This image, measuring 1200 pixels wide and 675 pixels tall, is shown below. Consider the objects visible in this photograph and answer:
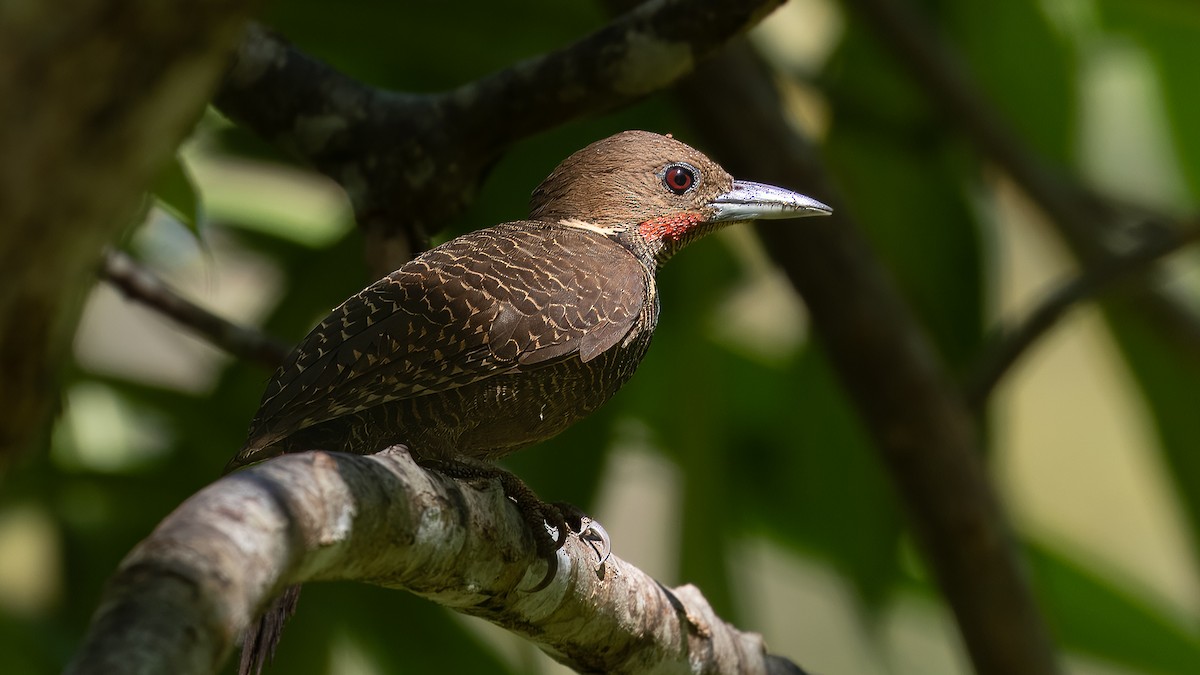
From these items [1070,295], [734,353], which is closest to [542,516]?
[1070,295]

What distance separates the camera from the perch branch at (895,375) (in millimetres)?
4516

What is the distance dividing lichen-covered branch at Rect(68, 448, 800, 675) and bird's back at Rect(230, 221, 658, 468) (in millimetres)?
390

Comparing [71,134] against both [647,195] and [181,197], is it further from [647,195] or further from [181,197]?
[647,195]

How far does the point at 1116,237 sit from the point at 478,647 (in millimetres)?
3386

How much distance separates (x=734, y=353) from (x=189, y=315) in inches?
109

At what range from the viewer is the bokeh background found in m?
5.01

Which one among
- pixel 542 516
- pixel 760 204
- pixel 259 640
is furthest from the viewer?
pixel 760 204

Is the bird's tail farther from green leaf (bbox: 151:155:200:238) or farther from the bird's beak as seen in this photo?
the bird's beak

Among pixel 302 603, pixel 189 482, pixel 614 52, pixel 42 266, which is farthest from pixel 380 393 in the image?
pixel 189 482

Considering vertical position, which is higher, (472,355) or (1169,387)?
(472,355)

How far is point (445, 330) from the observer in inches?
111

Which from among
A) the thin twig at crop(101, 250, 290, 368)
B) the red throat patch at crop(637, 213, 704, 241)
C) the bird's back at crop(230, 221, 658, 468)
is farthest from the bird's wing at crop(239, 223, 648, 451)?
the thin twig at crop(101, 250, 290, 368)

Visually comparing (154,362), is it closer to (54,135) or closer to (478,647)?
(478,647)

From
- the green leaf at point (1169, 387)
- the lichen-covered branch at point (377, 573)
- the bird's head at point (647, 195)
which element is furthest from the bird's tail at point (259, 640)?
the green leaf at point (1169, 387)
